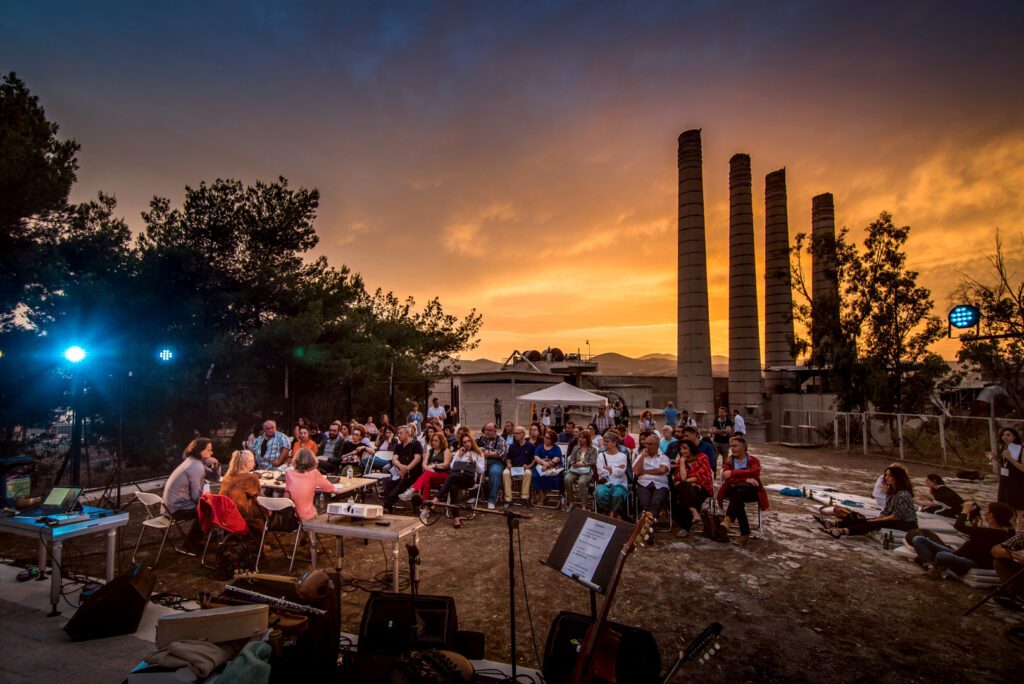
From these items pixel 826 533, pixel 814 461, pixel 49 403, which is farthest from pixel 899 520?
pixel 49 403

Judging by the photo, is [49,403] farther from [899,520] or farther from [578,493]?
[899,520]

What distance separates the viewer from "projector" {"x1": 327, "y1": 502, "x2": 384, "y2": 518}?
5652 millimetres

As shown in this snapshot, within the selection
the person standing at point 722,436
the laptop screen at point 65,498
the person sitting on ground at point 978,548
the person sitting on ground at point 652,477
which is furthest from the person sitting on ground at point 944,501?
the laptop screen at point 65,498

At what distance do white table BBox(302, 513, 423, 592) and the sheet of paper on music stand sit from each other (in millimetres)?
2485

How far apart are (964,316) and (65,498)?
24600 mm

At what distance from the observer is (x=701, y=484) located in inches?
311

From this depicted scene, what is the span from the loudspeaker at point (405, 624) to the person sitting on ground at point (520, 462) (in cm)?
557

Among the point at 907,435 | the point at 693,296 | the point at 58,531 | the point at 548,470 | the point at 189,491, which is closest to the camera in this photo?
the point at 58,531

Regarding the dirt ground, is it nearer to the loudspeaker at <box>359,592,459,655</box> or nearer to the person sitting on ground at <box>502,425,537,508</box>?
the loudspeaker at <box>359,592,459,655</box>

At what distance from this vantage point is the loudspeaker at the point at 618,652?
3.32m

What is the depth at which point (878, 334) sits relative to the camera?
20.1 meters

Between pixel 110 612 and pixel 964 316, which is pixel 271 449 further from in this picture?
pixel 964 316

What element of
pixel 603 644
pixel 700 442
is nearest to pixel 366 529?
pixel 603 644

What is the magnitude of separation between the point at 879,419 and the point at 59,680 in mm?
23624
